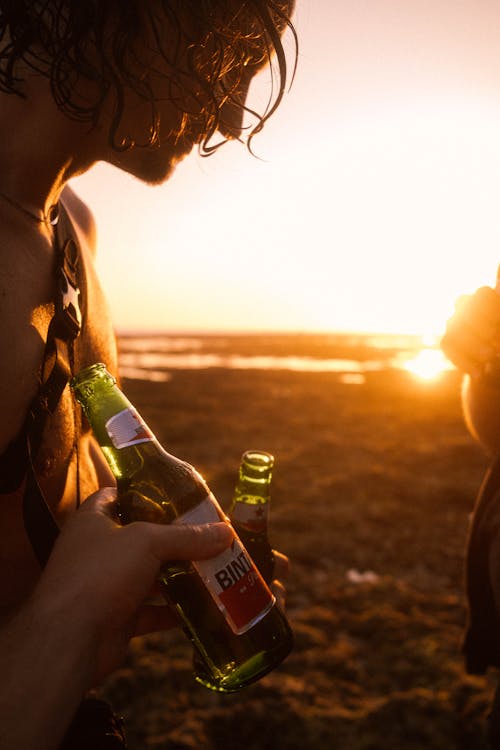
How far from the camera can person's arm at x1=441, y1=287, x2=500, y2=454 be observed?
7.23ft

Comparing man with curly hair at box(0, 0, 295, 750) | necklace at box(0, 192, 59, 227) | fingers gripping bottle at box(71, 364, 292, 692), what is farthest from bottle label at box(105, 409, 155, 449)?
necklace at box(0, 192, 59, 227)

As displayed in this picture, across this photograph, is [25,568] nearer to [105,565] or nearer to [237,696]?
[105,565]

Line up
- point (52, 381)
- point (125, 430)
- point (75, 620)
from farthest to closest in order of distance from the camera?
point (52, 381) < point (125, 430) < point (75, 620)

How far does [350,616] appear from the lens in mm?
4805

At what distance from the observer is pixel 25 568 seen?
1812mm

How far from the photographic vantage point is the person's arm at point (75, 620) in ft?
3.40

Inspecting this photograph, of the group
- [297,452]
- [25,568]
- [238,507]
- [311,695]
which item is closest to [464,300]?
[238,507]

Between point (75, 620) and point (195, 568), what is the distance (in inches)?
14.9

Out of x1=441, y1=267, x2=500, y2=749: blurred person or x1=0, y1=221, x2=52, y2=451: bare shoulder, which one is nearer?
x1=0, y1=221, x2=52, y2=451: bare shoulder

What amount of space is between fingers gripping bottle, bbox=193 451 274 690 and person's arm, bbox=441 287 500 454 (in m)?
1.03

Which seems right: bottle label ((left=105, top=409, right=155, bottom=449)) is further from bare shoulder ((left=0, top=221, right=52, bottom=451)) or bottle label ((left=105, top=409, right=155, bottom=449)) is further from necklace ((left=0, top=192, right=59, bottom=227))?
necklace ((left=0, top=192, right=59, bottom=227))

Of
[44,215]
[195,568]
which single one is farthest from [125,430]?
[44,215]

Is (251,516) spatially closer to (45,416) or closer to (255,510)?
(255,510)

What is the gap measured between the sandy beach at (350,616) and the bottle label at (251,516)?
2317 mm
